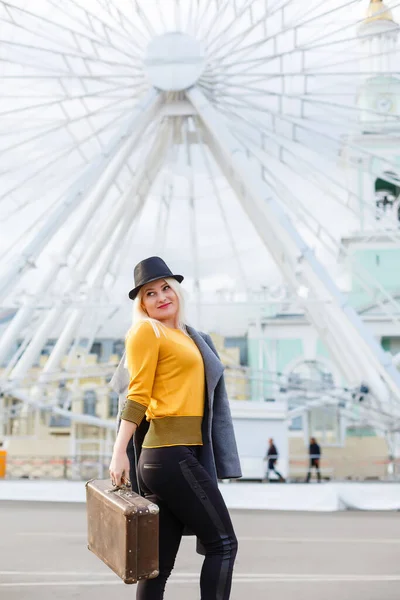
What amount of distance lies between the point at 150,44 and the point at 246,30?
183 cm

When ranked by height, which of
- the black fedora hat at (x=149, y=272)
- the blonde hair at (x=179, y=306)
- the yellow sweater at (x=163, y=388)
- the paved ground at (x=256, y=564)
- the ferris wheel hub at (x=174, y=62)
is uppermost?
the ferris wheel hub at (x=174, y=62)

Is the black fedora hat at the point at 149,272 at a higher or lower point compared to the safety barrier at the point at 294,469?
higher

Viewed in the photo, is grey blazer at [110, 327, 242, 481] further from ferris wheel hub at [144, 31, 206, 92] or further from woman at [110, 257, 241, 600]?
ferris wheel hub at [144, 31, 206, 92]

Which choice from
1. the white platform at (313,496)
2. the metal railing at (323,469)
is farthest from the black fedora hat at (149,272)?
the metal railing at (323,469)

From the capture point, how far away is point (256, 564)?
557 centimetres

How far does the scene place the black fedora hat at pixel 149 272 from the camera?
3.21 metres

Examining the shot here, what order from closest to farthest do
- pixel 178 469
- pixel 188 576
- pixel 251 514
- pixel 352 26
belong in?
1. pixel 178 469
2. pixel 188 576
3. pixel 251 514
4. pixel 352 26

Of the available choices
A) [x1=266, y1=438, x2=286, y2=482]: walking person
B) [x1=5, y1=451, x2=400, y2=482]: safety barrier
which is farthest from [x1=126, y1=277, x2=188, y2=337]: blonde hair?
[x1=266, y1=438, x2=286, y2=482]: walking person

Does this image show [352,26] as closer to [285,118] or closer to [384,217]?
[285,118]

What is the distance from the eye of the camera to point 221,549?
2.91 metres

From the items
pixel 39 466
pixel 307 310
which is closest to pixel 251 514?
pixel 307 310

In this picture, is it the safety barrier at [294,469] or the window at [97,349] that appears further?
the window at [97,349]

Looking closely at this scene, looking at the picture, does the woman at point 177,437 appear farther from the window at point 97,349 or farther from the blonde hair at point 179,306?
the window at point 97,349

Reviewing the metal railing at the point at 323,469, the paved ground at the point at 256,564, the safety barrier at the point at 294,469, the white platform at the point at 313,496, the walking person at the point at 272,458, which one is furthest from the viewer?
the metal railing at the point at 323,469
